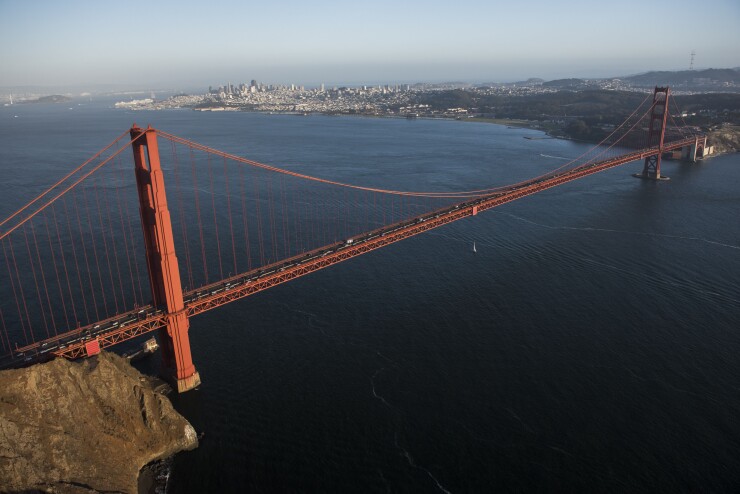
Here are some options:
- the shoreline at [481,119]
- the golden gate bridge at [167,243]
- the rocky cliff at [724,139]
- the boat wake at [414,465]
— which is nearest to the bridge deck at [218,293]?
the golden gate bridge at [167,243]

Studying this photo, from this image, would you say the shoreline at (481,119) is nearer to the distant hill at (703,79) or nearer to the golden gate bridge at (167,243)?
the golden gate bridge at (167,243)

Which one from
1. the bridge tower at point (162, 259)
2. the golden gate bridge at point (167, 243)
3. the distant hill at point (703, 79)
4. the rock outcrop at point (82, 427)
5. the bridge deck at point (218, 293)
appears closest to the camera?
the rock outcrop at point (82, 427)

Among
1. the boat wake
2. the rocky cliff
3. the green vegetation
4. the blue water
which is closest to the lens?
the boat wake

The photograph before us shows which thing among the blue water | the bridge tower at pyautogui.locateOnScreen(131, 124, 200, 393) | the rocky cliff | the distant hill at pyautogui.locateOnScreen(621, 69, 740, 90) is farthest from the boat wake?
the distant hill at pyautogui.locateOnScreen(621, 69, 740, 90)

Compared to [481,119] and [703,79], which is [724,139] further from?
[703,79]

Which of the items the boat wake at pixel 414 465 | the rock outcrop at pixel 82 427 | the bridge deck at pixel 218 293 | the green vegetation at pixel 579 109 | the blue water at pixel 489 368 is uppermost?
the green vegetation at pixel 579 109

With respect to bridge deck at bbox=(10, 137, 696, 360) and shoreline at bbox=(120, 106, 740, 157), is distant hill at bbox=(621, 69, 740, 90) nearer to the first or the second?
shoreline at bbox=(120, 106, 740, 157)

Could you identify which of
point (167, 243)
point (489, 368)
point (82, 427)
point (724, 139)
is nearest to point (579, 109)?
point (724, 139)
